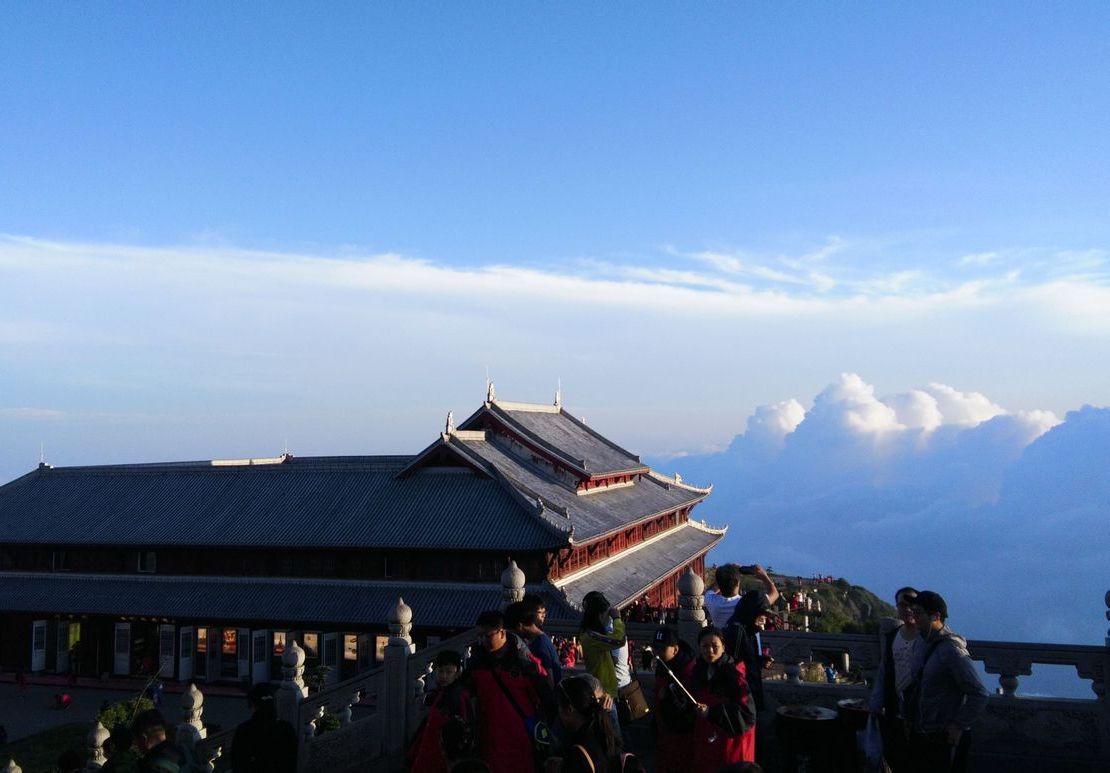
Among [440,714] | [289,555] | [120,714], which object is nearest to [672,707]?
[440,714]

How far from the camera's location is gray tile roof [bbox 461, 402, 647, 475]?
3977cm

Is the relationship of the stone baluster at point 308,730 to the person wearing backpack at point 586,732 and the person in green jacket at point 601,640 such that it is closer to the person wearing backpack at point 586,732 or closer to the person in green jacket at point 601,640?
the person in green jacket at point 601,640

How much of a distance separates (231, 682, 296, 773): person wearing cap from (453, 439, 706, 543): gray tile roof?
850 inches

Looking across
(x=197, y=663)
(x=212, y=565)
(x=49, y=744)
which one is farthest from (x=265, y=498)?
(x=49, y=744)

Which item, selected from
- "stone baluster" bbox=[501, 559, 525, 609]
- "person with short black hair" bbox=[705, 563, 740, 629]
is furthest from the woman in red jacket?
"stone baluster" bbox=[501, 559, 525, 609]

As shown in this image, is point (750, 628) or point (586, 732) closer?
point (586, 732)

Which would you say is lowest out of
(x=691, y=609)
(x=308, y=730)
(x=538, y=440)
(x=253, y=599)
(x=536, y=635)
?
(x=253, y=599)

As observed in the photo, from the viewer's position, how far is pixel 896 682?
26.9 feet

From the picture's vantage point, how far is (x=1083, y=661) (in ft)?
33.3

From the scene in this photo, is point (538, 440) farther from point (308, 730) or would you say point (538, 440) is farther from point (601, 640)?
point (601, 640)

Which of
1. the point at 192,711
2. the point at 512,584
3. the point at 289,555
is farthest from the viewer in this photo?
the point at 289,555

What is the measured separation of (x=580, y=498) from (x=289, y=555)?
39.7 feet

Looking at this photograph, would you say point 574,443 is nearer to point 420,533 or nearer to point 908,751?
point 420,533

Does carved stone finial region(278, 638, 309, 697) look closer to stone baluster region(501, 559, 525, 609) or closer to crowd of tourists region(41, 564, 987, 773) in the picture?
crowd of tourists region(41, 564, 987, 773)
